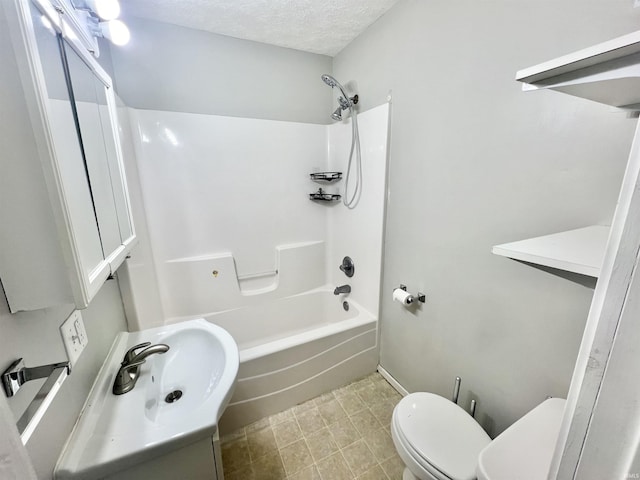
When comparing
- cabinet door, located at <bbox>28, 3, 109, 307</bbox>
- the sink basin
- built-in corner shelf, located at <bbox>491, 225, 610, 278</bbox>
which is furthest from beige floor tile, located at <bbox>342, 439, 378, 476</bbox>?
cabinet door, located at <bbox>28, 3, 109, 307</bbox>

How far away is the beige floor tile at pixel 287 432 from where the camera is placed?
152cm

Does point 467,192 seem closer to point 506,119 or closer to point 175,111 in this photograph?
point 506,119

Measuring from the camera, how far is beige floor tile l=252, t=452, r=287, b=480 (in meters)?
1.34

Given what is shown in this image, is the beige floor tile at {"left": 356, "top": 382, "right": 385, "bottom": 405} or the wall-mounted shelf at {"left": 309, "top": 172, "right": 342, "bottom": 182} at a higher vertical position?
the wall-mounted shelf at {"left": 309, "top": 172, "right": 342, "bottom": 182}

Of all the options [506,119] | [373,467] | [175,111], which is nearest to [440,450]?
[373,467]

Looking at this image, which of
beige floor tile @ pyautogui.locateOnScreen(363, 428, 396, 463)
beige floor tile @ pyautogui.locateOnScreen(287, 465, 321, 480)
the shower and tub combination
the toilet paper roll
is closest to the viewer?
beige floor tile @ pyautogui.locateOnScreen(287, 465, 321, 480)

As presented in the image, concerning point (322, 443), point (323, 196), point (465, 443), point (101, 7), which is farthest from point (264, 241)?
point (465, 443)

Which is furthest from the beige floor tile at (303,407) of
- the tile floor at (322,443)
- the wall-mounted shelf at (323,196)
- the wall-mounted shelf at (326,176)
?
the wall-mounted shelf at (326,176)

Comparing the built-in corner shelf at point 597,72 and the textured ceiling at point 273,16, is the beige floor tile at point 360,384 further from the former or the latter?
the textured ceiling at point 273,16

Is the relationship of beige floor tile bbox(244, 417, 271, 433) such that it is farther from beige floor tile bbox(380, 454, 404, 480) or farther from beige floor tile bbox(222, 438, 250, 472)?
beige floor tile bbox(380, 454, 404, 480)

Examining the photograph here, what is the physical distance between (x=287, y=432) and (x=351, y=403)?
0.47 meters

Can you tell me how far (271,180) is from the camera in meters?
2.15

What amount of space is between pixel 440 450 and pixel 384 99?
6.29 ft

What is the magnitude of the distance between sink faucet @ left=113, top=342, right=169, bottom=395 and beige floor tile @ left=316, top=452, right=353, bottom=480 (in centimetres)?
107
